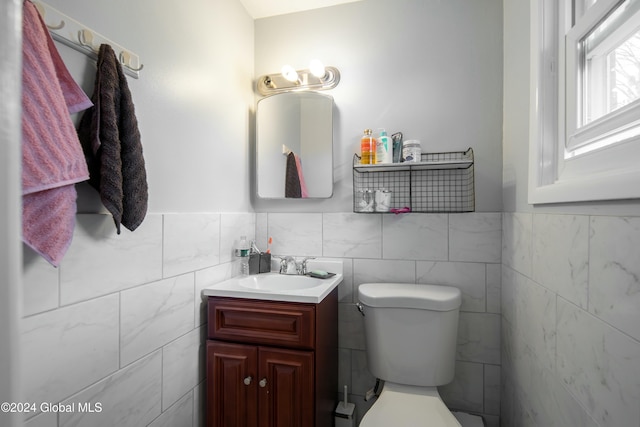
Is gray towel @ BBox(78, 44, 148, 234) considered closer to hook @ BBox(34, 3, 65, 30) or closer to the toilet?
hook @ BBox(34, 3, 65, 30)

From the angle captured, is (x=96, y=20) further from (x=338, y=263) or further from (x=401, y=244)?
(x=401, y=244)

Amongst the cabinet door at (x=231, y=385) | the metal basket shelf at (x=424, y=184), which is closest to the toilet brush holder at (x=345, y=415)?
the cabinet door at (x=231, y=385)

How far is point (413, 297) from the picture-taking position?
1.34m

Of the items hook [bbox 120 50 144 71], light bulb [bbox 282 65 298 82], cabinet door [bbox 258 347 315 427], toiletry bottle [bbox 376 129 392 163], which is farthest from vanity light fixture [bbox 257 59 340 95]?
cabinet door [bbox 258 347 315 427]

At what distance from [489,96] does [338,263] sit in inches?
46.6

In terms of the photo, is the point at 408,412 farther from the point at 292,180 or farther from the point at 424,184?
the point at 292,180

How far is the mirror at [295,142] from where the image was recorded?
1751mm

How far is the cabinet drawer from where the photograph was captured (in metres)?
1.26

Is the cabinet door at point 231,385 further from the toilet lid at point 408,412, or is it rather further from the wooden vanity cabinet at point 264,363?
the toilet lid at point 408,412

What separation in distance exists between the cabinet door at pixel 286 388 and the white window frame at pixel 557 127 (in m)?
1.08

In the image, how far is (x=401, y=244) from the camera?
1639 mm

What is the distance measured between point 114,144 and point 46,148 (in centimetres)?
18

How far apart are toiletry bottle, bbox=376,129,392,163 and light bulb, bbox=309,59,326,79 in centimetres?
50

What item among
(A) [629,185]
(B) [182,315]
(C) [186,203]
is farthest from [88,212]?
(A) [629,185]
